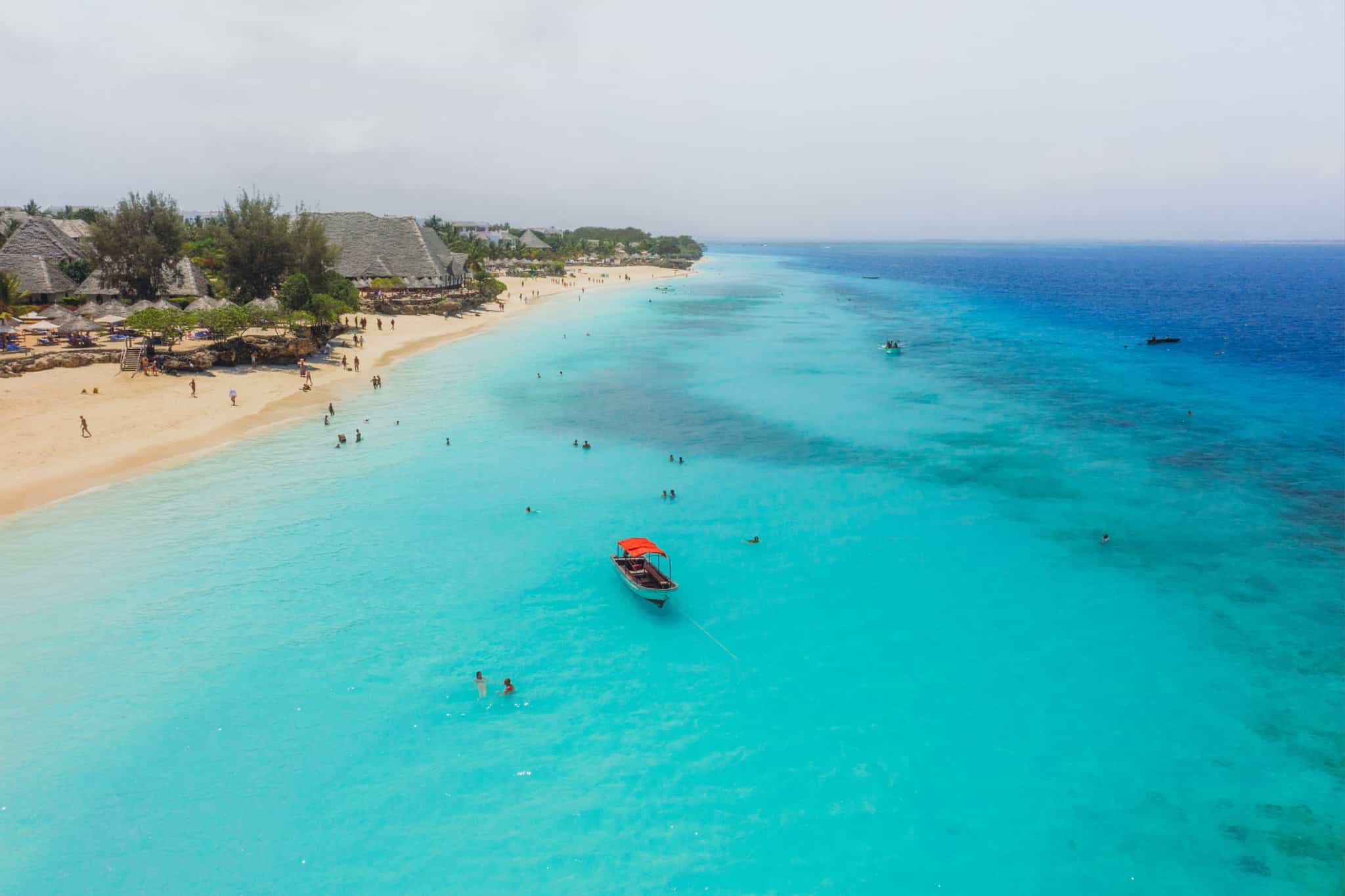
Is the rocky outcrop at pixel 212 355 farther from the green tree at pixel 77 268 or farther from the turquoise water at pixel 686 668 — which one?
the green tree at pixel 77 268

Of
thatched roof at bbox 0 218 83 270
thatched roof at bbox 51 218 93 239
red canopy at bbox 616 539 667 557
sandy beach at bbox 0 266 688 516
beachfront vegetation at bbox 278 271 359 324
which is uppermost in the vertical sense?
thatched roof at bbox 51 218 93 239

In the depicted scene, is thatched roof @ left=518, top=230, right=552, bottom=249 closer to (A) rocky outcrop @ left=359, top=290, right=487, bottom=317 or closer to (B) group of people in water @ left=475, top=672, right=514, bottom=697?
(A) rocky outcrop @ left=359, top=290, right=487, bottom=317

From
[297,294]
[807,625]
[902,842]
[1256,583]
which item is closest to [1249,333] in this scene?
[1256,583]

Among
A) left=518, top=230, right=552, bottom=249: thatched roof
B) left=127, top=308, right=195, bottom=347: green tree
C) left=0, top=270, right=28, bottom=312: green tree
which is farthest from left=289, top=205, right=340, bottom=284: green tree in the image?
left=518, top=230, right=552, bottom=249: thatched roof

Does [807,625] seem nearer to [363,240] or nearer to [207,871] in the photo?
[207,871]

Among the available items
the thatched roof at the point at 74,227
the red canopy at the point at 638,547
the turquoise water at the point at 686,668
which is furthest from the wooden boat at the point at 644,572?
the thatched roof at the point at 74,227

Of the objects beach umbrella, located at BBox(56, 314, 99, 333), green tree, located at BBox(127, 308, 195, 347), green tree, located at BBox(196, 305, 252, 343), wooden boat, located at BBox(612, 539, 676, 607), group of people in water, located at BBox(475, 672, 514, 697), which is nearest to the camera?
group of people in water, located at BBox(475, 672, 514, 697)

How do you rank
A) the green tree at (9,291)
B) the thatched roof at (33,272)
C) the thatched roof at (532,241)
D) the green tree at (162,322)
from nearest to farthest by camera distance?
the green tree at (162,322), the green tree at (9,291), the thatched roof at (33,272), the thatched roof at (532,241)
